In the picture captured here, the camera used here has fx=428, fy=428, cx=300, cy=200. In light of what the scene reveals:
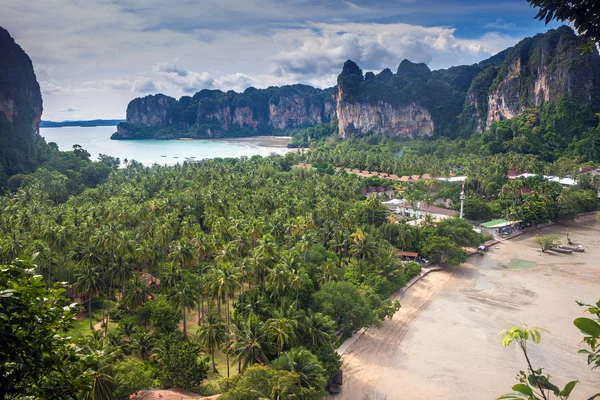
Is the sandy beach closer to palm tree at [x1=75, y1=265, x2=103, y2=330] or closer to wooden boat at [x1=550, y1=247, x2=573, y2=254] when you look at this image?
wooden boat at [x1=550, y1=247, x2=573, y2=254]

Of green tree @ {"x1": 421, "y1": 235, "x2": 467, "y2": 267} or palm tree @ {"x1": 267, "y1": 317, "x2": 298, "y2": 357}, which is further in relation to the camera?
green tree @ {"x1": 421, "y1": 235, "x2": 467, "y2": 267}

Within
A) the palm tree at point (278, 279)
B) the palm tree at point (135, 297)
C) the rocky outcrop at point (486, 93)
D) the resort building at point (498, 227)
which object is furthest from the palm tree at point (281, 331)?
the rocky outcrop at point (486, 93)

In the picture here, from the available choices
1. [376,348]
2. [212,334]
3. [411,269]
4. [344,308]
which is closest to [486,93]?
[411,269]

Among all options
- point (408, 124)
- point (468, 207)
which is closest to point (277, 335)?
point (468, 207)

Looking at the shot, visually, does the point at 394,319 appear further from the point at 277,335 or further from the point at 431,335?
the point at 277,335

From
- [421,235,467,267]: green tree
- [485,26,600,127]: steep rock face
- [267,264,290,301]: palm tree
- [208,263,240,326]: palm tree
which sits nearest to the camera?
[208,263,240,326]: palm tree

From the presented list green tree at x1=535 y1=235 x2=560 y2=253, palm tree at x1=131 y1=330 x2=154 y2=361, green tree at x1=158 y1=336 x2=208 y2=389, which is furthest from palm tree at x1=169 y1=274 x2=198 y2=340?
green tree at x1=535 y1=235 x2=560 y2=253
